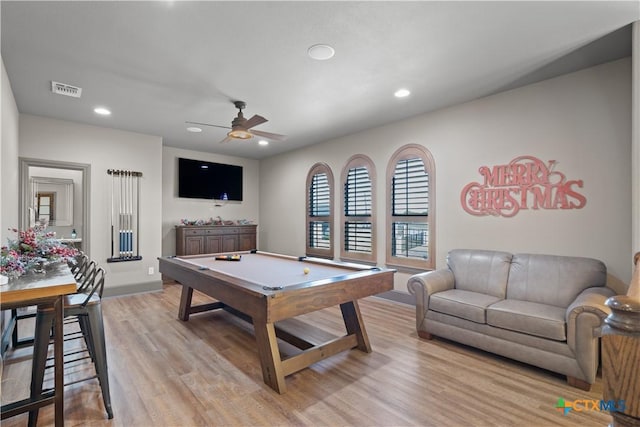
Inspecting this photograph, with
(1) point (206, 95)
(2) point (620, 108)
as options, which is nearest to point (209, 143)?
(1) point (206, 95)

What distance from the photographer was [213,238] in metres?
6.34

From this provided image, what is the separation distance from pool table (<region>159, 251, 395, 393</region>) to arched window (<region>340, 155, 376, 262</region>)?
175 cm

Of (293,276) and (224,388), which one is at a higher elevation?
(293,276)

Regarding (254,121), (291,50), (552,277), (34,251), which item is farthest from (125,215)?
(552,277)

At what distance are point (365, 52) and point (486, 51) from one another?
41.8 inches

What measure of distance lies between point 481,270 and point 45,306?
3770mm

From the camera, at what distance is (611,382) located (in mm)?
583

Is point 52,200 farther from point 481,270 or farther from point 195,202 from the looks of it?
point 481,270

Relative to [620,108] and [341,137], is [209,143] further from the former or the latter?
[620,108]

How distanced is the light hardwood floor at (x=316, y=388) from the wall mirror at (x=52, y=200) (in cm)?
255

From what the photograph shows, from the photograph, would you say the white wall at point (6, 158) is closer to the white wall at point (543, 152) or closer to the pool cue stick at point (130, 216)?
the pool cue stick at point (130, 216)

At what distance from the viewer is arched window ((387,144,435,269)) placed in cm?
433

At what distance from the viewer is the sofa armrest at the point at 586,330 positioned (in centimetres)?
225

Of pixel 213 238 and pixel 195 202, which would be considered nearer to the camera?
pixel 213 238
